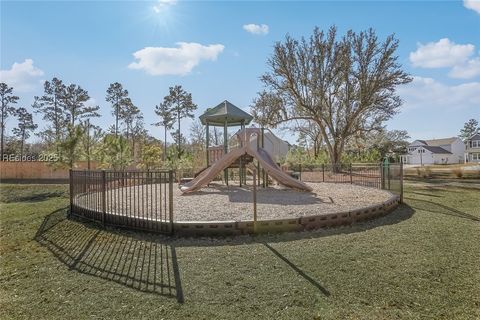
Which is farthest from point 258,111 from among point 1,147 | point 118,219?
point 1,147

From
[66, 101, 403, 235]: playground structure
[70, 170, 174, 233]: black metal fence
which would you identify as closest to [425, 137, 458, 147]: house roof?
[66, 101, 403, 235]: playground structure

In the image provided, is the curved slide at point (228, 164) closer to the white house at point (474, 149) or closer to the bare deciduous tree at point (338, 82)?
the bare deciduous tree at point (338, 82)

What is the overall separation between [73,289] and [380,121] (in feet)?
82.4

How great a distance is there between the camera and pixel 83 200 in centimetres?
790

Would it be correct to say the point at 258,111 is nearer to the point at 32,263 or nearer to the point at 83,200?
the point at 83,200

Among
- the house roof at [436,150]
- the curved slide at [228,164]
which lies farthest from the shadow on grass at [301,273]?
the house roof at [436,150]

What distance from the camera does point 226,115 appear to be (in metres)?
13.2

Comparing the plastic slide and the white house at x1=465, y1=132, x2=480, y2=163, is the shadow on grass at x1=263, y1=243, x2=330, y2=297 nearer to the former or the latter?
the plastic slide

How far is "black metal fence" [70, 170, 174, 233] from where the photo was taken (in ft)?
19.4

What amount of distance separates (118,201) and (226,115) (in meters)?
7.56

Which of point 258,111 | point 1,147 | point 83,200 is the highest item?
point 258,111

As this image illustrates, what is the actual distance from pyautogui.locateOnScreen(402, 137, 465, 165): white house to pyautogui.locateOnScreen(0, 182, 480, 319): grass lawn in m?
64.5

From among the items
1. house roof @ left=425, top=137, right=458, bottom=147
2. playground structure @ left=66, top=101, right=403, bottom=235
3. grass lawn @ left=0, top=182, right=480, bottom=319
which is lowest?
grass lawn @ left=0, top=182, right=480, bottom=319

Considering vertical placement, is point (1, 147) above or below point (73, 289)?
above
